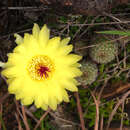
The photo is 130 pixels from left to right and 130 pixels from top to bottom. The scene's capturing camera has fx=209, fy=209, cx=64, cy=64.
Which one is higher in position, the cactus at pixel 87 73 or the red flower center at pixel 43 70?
the red flower center at pixel 43 70

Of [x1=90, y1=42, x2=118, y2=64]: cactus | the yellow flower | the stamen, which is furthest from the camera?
[x1=90, y1=42, x2=118, y2=64]: cactus

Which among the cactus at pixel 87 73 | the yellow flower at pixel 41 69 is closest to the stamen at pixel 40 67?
the yellow flower at pixel 41 69

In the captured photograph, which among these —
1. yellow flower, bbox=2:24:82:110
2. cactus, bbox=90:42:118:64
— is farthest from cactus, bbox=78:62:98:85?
yellow flower, bbox=2:24:82:110

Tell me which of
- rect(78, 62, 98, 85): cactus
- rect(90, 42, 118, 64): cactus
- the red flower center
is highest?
rect(90, 42, 118, 64): cactus

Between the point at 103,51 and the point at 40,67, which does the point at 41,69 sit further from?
the point at 103,51

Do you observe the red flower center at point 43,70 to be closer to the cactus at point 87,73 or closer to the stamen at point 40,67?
the stamen at point 40,67

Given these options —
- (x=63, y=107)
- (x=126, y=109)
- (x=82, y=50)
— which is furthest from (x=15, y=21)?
(x=126, y=109)

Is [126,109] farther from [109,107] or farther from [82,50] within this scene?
[82,50]

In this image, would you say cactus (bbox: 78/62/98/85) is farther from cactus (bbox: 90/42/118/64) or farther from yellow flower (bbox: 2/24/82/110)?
yellow flower (bbox: 2/24/82/110)
